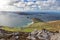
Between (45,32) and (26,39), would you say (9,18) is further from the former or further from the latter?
(45,32)

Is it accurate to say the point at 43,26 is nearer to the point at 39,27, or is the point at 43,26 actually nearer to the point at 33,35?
the point at 39,27

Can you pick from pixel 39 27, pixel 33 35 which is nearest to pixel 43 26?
pixel 39 27

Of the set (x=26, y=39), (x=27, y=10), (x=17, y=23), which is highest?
(x=27, y=10)

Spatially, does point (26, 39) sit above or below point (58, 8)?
below

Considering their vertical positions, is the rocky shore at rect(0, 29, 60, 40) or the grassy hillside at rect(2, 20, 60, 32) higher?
the grassy hillside at rect(2, 20, 60, 32)

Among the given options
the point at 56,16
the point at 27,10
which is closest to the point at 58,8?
the point at 56,16

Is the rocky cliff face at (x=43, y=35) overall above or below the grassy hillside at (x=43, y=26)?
below

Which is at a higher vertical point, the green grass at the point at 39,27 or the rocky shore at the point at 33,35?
the green grass at the point at 39,27
